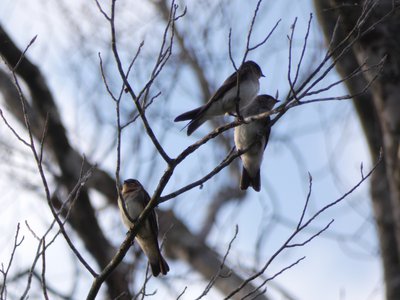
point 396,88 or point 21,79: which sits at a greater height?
point 21,79

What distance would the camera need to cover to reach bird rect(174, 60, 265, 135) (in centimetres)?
505

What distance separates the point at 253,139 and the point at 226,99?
50cm

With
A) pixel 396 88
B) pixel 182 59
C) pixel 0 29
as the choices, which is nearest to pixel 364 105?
pixel 396 88

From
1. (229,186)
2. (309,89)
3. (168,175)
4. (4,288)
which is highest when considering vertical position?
(229,186)

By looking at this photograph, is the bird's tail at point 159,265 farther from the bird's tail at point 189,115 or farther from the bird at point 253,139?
the bird's tail at point 189,115

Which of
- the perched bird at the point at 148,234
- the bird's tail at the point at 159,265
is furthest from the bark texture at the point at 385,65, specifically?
the bird's tail at the point at 159,265

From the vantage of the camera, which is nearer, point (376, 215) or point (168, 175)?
point (168, 175)

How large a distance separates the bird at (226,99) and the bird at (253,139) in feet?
0.84

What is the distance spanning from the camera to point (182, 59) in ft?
38.2

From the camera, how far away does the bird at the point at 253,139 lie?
18.2 feet

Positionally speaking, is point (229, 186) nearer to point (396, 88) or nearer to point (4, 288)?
point (396, 88)

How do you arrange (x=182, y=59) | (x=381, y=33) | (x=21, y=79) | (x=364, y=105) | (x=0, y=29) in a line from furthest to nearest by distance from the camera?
(x=182, y=59)
(x=364, y=105)
(x=21, y=79)
(x=381, y=33)
(x=0, y=29)

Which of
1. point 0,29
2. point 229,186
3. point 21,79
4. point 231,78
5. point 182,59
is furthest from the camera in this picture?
point 229,186

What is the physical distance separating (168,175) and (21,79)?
509cm
